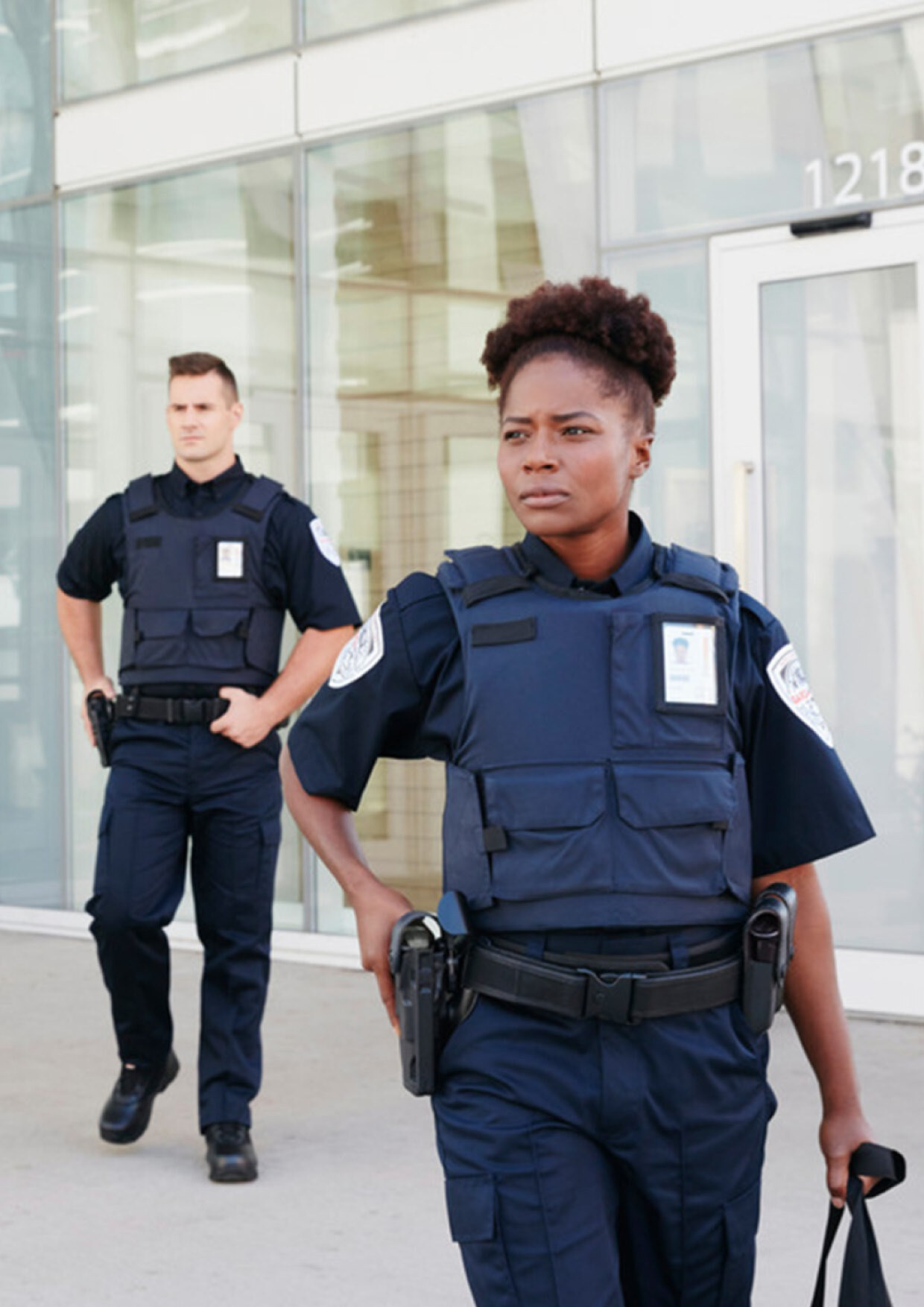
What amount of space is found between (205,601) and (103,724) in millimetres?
407

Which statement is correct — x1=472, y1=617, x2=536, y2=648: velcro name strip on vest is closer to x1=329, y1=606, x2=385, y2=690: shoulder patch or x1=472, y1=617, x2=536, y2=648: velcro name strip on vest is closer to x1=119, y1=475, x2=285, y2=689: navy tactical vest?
x1=329, y1=606, x2=385, y2=690: shoulder patch

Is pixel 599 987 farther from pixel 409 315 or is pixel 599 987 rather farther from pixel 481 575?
pixel 409 315

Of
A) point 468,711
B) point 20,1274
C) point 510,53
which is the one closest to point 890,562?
point 510,53

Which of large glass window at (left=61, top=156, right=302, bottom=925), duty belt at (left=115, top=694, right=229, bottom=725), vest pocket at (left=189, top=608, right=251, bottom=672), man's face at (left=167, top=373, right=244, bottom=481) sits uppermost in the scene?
large glass window at (left=61, top=156, right=302, bottom=925)

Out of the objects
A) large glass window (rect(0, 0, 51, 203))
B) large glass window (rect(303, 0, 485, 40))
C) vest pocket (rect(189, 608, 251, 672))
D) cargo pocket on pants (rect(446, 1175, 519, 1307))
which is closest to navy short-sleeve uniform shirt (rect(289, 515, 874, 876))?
cargo pocket on pants (rect(446, 1175, 519, 1307))

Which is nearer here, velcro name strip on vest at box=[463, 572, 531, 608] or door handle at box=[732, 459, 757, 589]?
velcro name strip on vest at box=[463, 572, 531, 608]

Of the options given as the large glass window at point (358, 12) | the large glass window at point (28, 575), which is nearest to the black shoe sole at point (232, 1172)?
the large glass window at point (28, 575)

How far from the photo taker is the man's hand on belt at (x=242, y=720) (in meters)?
4.84

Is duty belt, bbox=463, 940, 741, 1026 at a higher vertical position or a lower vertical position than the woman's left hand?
higher

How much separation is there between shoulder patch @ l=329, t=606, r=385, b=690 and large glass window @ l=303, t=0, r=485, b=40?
5.91 metres

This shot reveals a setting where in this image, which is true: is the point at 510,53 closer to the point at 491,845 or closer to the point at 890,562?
the point at 890,562

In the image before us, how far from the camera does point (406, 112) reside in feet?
26.6

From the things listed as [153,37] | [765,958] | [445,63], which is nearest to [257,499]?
[765,958]

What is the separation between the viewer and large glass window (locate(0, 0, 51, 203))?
938 cm
